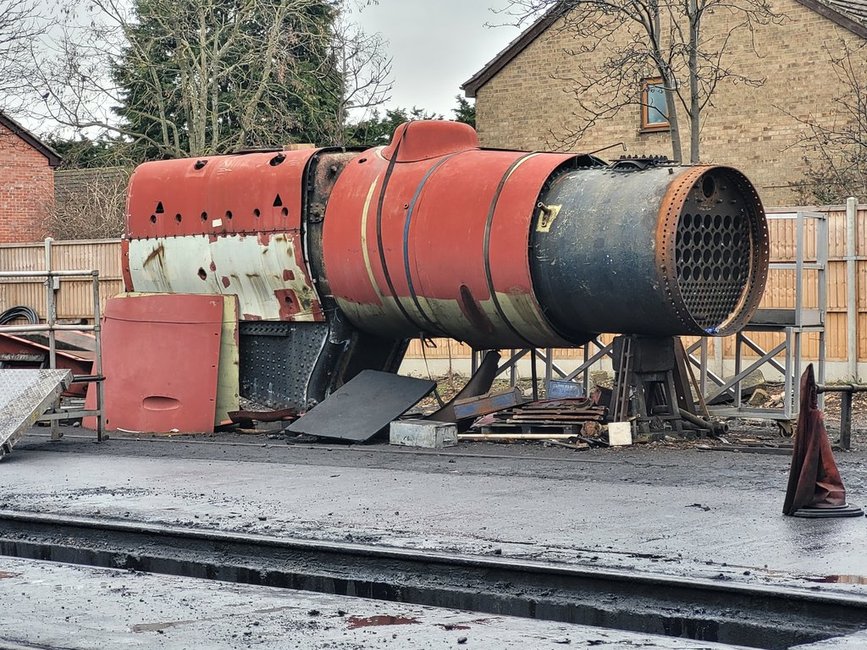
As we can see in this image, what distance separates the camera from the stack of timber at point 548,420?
536 inches

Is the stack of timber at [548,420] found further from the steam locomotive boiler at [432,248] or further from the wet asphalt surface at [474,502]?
the steam locomotive boiler at [432,248]

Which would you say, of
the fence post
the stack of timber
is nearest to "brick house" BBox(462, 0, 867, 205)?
the fence post

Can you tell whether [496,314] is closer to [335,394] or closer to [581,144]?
[335,394]

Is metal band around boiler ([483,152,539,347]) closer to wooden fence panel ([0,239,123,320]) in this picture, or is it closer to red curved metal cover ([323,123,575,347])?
red curved metal cover ([323,123,575,347])

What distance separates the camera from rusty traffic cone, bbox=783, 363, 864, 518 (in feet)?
27.9

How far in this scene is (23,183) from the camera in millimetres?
43094

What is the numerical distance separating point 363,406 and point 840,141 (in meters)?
17.0

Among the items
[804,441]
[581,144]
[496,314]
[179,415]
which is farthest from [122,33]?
[804,441]

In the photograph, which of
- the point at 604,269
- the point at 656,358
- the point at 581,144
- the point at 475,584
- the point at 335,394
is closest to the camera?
the point at 475,584

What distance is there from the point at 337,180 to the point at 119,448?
3.64m

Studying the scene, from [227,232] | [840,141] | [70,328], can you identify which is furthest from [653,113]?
[70,328]

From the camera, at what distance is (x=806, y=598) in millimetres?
6207

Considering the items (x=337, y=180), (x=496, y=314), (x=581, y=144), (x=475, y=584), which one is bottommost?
(x=475, y=584)

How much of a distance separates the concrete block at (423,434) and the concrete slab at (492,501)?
0.29 metres
